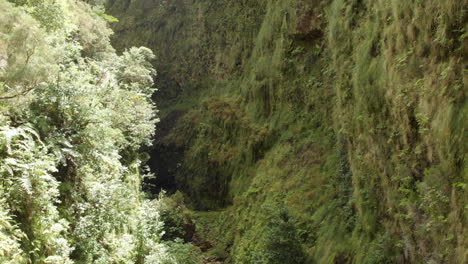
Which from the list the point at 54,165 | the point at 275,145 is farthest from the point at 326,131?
the point at 54,165

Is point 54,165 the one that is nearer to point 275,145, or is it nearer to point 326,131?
point 326,131

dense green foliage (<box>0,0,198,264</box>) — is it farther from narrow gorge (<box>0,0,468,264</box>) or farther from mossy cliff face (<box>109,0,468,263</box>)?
mossy cliff face (<box>109,0,468,263</box>)

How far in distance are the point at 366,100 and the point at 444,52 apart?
2.85 meters

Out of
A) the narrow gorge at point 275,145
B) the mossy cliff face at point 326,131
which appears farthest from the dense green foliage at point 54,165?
the mossy cliff face at point 326,131

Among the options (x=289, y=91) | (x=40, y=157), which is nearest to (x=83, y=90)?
(x=40, y=157)

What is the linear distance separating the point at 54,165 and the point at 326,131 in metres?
8.86

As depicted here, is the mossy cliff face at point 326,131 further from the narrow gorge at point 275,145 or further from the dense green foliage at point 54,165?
the dense green foliage at point 54,165

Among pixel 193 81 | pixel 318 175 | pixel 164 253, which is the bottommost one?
pixel 164 253

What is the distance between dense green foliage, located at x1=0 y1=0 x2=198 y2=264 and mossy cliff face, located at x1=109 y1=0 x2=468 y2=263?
3.98m

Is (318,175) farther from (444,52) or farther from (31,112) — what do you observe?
(31,112)

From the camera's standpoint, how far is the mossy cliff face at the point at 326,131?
16.8 ft

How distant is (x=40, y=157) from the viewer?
7.33 metres

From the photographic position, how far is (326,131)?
12.9 m

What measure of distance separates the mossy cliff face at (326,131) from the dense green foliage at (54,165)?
3.98 meters
